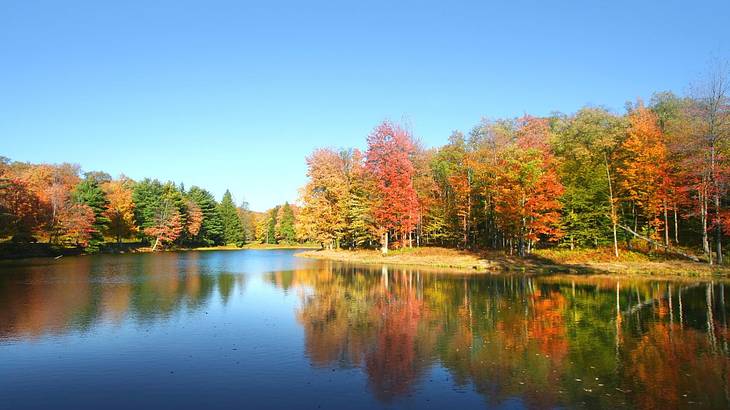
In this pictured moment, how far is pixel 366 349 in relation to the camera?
1405cm

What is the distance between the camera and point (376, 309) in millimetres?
21203

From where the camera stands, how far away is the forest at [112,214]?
6151 cm

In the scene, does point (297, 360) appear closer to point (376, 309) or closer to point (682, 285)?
point (376, 309)

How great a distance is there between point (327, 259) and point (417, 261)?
48.7ft

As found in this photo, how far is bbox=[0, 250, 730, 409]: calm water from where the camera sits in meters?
10.2

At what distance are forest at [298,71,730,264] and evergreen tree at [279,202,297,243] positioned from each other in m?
56.6

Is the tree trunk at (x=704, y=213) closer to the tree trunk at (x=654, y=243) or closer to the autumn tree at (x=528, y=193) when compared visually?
the tree trunk at (x=654, y=243)

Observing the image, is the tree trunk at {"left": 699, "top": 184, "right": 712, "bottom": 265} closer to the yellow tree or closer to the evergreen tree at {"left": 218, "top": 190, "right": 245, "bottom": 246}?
the yellow tree

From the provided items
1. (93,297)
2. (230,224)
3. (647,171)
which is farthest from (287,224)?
(93,297)

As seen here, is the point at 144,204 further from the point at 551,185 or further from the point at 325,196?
the point at 551,185

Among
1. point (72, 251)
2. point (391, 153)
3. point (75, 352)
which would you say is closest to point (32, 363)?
point (75, 352)

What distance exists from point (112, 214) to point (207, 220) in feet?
90.0

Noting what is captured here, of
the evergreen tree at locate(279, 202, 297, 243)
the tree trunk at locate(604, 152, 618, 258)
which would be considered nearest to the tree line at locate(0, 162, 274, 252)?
the evergreen tree at locate(279, 202, 297, 243)

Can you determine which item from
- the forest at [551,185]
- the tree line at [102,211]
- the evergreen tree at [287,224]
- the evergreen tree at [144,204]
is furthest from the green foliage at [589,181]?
the evergreen tree at [287,224]
